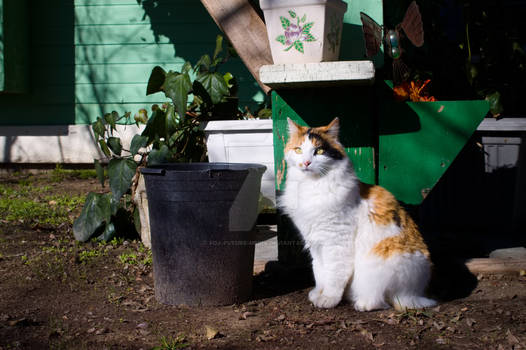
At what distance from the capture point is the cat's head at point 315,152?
2086 mm

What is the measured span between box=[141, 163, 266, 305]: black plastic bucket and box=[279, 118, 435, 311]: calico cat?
9.7 inches

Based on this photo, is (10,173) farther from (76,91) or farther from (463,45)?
(463,45)

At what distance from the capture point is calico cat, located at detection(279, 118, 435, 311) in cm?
209

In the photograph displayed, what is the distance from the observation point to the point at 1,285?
2477 millimetres

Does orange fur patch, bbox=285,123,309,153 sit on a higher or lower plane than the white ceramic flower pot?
lower

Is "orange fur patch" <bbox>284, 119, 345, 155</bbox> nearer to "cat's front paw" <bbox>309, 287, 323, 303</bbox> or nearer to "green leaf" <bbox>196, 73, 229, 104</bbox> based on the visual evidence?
"cat's front paw" <bbox>309, 287, 323, 303</bbox>

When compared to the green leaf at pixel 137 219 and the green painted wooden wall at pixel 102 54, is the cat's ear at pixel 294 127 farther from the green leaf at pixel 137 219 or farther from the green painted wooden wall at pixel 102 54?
the green painted wooden wall at pixel 102 54

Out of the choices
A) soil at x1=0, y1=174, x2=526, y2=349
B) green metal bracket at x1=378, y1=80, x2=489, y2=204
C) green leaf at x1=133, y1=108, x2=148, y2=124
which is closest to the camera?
soil at x1=0, y1=174, x2=526, y2=349

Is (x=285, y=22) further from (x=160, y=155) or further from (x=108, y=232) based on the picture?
(x=108, y=232)

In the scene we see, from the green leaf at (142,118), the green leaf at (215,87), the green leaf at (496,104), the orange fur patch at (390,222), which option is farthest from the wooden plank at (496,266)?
the green leaf at (142,118)

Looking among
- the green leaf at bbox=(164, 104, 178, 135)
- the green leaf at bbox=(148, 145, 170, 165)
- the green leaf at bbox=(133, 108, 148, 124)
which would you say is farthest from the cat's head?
the green leaf at bbox=(133, 108, 148, 124)

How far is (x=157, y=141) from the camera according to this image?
3.16m

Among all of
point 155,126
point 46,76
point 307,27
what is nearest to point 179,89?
point 155,126

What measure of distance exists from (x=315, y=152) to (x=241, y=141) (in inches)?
49.6
